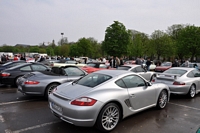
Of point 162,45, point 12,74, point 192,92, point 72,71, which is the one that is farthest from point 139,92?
point 162,45

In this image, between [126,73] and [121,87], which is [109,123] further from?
[126,73]

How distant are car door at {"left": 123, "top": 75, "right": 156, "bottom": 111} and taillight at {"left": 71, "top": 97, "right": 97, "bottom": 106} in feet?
3.89

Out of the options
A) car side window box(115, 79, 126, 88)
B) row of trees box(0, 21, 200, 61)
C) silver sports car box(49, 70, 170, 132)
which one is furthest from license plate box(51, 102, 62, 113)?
row of trees box(0, 21, 200, 61)

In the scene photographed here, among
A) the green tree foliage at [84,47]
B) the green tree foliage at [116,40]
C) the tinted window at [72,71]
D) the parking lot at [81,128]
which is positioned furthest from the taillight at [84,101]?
the green tree foliage at [84,47]

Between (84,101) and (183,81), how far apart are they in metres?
5.30

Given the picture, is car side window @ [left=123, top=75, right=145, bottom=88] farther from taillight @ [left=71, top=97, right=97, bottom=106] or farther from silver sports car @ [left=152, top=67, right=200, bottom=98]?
silver sports car @ [left=152, top=67, right=200, bottom=98]

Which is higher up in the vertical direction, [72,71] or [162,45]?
[162,45]

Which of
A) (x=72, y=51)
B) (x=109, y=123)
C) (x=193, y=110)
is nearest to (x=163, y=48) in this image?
(x=72, y=51)

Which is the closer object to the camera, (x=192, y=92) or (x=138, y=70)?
(x=192, y=92)

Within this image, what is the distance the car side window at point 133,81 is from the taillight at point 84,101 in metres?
1.27

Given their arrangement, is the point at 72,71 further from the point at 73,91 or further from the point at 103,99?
the point at 103,99

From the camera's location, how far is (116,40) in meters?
41.4

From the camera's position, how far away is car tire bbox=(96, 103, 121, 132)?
3725 mm

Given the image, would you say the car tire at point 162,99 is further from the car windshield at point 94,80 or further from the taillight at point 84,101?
the taillight at point 84,101
